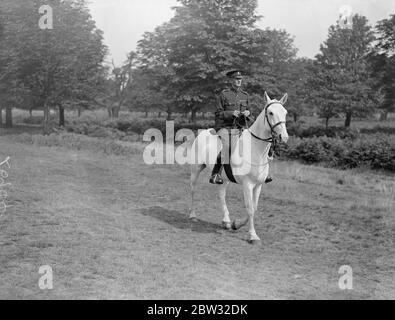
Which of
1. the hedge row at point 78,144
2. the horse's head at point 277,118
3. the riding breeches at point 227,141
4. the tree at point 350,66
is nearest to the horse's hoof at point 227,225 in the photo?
the riding breeches at point 227,141

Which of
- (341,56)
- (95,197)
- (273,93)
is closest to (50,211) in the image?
(95,197)

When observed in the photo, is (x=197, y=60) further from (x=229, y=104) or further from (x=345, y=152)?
(x=229, y=104)

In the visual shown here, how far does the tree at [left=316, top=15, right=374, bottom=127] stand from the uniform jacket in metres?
33.1

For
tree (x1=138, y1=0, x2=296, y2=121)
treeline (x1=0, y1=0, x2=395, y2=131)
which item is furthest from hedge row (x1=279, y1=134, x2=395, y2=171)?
tree (x1=138, y1=0, x2=296, y2=121)

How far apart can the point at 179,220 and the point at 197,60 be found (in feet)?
90.4

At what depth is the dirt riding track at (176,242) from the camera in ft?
23.7

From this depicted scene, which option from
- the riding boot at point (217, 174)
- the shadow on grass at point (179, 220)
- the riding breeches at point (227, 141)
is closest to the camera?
the riding breeches at point (227, 141)

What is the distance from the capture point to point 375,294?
746cm

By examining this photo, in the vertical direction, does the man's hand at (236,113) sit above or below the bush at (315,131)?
above

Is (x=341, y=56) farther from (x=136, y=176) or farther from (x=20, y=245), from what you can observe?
(x=20, y=245)

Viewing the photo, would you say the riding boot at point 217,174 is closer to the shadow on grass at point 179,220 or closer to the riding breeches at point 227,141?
the riding breeches at point 227,141

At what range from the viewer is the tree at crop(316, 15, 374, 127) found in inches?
1684

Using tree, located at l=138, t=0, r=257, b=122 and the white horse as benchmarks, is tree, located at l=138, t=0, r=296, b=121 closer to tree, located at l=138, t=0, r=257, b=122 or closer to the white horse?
tree, located at l=138, t=0, r=257, b=122

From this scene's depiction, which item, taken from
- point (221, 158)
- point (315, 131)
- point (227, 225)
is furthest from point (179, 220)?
point (315, 131)
